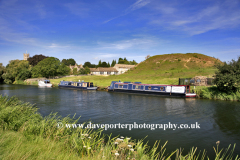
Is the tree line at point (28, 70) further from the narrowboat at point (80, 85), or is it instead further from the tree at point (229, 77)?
the tree at point (229, 77)

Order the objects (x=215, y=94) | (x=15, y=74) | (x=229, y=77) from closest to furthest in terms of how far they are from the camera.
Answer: (x=229, y=77), (x=215, y=94), (x=15, y=74)

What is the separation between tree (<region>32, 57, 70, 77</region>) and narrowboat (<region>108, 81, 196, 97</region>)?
40.3 meters

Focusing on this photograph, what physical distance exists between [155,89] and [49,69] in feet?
165

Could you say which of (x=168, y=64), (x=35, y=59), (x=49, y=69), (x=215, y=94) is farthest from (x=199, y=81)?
(x=35, y=59)

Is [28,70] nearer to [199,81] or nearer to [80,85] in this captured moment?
[80,85]

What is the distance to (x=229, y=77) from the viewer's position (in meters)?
21.0

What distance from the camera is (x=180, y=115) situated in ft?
49.8

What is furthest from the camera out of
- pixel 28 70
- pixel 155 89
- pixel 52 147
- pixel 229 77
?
pixel 28 70

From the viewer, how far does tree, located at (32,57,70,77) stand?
64.4 m

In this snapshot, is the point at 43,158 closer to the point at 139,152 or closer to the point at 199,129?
the point at 139,152

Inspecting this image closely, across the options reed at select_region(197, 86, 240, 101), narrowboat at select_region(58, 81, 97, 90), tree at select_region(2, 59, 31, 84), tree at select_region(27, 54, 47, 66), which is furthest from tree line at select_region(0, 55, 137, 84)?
reed at select_region(197, 86, 240, 101)

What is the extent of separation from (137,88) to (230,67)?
1469 centimetres

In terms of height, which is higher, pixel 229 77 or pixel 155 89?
pixel 229 77

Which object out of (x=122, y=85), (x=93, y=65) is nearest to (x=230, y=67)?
(x=122, y=85)
